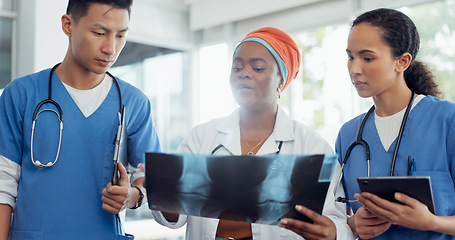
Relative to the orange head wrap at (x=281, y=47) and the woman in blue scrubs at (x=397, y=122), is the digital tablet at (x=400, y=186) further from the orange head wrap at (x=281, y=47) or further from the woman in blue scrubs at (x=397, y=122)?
the orange head wrap at (x=281, y=47)

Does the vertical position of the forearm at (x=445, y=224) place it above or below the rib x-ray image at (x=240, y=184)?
below

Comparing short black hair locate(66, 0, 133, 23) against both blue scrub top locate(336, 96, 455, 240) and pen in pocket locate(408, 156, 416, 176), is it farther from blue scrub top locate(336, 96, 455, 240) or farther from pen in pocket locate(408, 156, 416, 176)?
pen in pocket locate(408, 156, 416, 176)

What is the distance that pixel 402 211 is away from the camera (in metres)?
1.32

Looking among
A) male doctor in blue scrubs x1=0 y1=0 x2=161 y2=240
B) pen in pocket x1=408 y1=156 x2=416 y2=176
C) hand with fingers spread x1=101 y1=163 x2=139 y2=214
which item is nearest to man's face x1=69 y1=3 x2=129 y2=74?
male doctor in blue scrubs x1=0 y1=0 x2=161 y2=240

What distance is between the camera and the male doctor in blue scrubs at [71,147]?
1546 millimetres

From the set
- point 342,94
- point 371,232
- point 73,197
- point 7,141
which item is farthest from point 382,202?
point 342,94

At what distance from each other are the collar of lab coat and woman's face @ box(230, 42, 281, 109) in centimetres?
9

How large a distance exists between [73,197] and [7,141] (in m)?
0.27

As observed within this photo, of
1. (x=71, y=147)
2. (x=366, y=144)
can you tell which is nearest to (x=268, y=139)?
(x=366, y=144)

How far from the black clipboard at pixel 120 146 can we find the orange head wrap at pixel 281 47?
0.52 meters

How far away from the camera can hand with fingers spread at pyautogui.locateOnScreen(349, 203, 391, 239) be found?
4.70ft

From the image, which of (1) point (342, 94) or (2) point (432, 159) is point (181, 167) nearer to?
(2) point (432, 159)

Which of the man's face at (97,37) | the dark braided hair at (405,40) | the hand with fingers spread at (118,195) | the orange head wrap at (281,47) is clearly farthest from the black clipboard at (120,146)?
the dark braided hair at (405,40)

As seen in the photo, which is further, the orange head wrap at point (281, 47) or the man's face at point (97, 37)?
the orange head wrap at point (281, 47)
